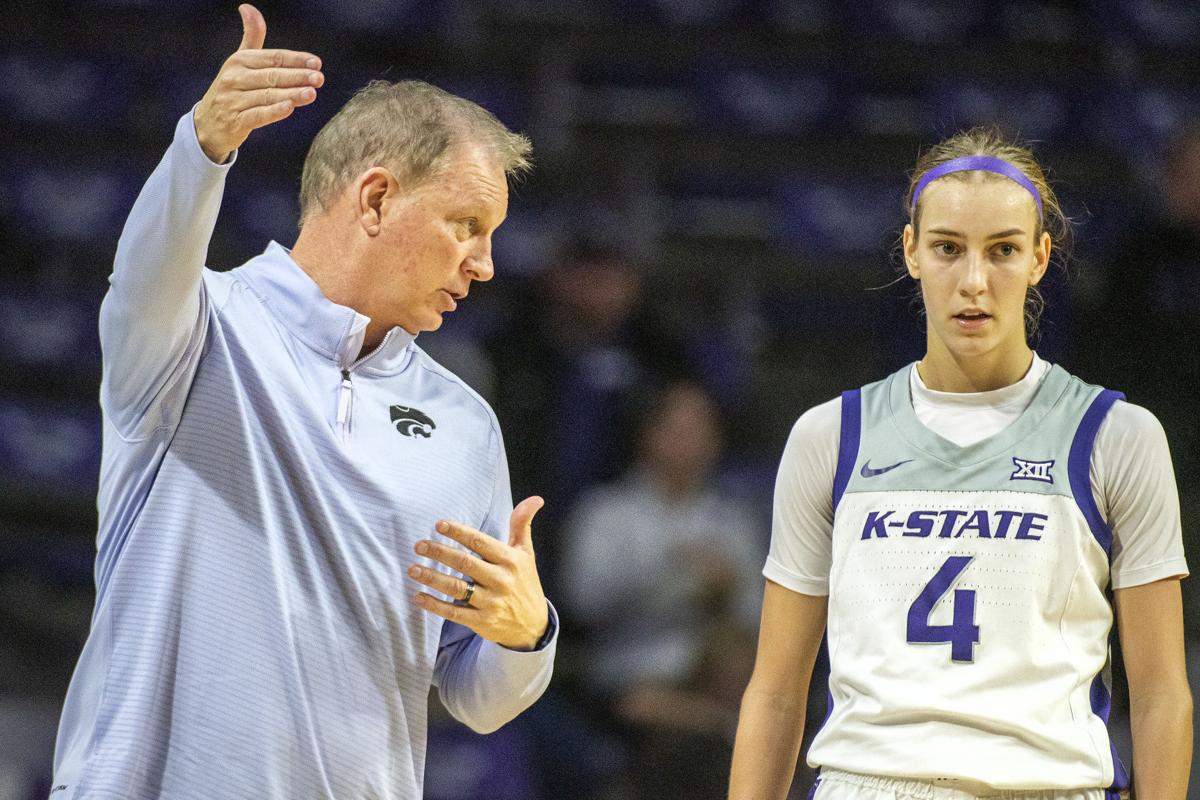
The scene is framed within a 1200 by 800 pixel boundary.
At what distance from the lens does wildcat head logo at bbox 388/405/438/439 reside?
2711mm

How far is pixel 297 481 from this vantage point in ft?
8.25

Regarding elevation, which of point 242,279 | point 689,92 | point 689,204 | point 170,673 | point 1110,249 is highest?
point 689,92

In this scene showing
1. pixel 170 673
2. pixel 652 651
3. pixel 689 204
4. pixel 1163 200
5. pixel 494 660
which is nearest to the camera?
pixel 170 673

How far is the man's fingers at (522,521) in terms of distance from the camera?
8.30 feet

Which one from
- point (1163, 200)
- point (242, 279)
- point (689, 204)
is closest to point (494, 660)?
point (242, 279)

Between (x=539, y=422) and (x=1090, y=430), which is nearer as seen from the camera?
(x=1090, y=430)

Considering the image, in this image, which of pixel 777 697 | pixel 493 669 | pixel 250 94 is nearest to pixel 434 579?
pixel 493 669

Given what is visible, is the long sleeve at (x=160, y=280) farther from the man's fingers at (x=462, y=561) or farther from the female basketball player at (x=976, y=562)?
the female basketball player at (x=976, y=562)

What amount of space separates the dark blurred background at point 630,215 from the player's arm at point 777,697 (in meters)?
2.53

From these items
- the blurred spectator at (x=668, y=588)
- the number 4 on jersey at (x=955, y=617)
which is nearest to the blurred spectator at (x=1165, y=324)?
the blurred spectator at (x=668, y=588)

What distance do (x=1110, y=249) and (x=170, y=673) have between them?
4.98 m

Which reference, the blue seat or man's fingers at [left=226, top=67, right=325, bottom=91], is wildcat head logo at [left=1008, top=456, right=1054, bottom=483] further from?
the blue seat

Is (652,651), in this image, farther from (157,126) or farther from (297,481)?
A: (157,126)

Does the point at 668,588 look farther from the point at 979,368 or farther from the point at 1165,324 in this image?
the point at 979,368
